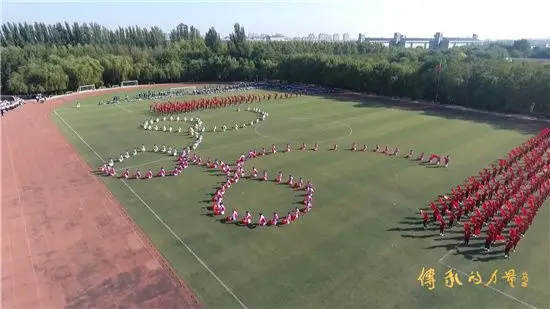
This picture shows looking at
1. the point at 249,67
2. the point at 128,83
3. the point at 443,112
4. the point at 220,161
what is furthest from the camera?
the point at 249,67

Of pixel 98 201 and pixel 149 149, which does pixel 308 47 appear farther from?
pixel 98 201

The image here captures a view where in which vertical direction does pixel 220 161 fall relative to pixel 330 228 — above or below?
above

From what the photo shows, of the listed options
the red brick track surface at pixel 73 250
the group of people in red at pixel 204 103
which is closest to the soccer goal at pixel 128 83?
the group of people in red at pixel 204 103

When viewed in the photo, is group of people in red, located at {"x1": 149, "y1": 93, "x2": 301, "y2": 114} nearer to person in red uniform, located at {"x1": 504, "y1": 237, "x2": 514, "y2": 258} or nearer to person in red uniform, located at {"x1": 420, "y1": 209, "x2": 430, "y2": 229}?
person in red uniform, located at {"x1": 420, "y1": 209, "x2": 430, "y2": 229}

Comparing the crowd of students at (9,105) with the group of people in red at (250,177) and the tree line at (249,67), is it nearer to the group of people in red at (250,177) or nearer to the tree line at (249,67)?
the tree line at (249,67)

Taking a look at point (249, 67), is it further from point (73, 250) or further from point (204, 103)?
point (73, 250)

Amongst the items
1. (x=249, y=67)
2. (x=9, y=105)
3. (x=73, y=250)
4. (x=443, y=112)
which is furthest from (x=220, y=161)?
(x=249, y=67)

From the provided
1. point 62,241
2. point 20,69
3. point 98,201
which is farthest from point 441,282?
point 20,69
